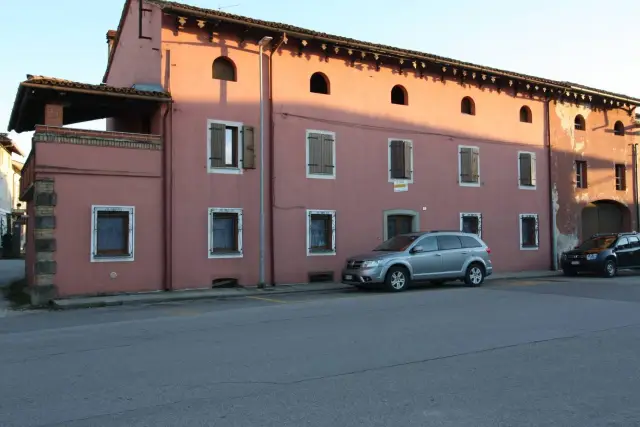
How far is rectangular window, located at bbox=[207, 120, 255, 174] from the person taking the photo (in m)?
16.8

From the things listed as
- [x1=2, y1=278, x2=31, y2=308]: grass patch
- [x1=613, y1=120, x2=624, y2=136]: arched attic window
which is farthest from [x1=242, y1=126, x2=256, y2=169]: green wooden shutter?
[x1=613, y1=120, x2=624, y2=136]: arched attic window

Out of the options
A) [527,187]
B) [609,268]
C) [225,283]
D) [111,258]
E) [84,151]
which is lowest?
[225,283]

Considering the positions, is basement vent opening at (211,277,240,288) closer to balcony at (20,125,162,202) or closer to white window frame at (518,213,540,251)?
balcony at (20,125,162,202)

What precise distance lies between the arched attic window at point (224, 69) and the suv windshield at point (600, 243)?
14.5 metres

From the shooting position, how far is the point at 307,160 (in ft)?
60.0

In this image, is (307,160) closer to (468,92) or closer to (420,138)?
(420,138)

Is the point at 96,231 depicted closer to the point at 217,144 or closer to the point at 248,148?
the point at 217,144

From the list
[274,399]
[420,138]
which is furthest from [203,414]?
[420,138]

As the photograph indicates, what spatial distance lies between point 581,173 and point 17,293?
76.3ft

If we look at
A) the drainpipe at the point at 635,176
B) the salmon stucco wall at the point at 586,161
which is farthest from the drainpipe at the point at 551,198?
the drainpipe at the point at 635,176

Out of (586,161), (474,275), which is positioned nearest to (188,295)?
(474,275)

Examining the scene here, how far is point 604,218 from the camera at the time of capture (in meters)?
26.6

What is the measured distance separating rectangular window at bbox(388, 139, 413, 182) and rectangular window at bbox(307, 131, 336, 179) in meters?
2.44

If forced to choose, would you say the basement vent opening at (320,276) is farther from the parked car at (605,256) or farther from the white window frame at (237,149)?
the parked car at (605,256)
